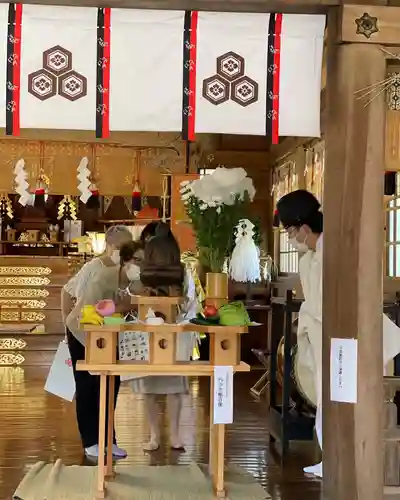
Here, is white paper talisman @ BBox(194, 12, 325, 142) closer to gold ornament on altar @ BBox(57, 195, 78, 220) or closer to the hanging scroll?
the hanging scroll

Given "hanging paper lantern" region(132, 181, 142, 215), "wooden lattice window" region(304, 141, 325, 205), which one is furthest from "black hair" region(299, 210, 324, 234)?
"hanging paper lantern" region(132, 181, 142, 215)

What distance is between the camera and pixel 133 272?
175 inches

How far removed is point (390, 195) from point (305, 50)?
3.46m

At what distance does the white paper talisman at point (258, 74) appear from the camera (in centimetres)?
336

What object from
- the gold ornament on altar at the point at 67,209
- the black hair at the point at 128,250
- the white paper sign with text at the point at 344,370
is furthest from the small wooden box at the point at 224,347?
the gold ornament on altar at the point at 67,209

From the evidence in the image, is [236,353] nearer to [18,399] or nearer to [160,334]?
[160,334]

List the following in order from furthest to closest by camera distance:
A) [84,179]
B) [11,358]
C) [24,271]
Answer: [24,271]
[84,179]
[11,358]

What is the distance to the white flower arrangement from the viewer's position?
413 centimetres

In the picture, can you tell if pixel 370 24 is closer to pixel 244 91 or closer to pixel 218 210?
pixel 244 91

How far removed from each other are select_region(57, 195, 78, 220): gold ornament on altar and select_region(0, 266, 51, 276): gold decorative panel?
2.79m

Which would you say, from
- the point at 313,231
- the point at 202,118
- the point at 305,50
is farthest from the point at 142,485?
the point at 305,50

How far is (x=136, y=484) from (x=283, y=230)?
6.19 m

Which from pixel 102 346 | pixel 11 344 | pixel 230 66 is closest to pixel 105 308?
pixel 102 346

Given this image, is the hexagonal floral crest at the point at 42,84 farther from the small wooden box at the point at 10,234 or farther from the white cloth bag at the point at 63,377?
the small wooden box at the point at 10,234
